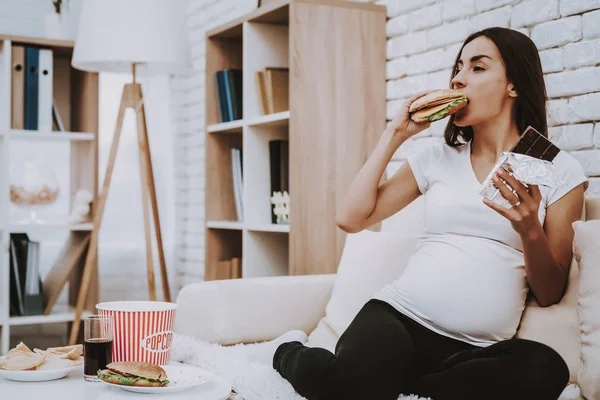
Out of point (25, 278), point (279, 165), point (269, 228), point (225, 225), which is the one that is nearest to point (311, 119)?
point (279, 165)

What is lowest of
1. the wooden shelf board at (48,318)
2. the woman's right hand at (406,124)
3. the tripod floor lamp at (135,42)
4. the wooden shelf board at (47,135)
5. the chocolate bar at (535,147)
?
the wooden shelf board at (48,318)

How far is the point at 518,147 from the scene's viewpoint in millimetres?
1539

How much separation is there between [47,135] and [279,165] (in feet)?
4.16

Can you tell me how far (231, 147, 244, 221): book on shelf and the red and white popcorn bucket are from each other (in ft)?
6.22

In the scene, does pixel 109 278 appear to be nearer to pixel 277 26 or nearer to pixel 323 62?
pixel 277 26

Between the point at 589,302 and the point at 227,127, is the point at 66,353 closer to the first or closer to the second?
the point at 589,302

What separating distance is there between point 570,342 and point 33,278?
8.52 feet

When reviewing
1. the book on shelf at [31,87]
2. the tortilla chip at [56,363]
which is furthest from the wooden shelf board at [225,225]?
the tortilla chip at [56,363]

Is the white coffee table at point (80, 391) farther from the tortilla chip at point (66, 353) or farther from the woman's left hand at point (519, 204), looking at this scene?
the woman's left hand at point (519, 204)

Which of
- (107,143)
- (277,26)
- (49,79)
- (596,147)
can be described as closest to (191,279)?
(107,143)

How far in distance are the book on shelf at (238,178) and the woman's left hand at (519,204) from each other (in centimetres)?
176

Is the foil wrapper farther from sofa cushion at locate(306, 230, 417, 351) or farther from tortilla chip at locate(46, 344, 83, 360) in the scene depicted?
tortilla chip at locate(46, 344, 83, 360)

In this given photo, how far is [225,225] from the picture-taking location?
3199 millimetres

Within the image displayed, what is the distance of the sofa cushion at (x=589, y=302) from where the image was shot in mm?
1461
